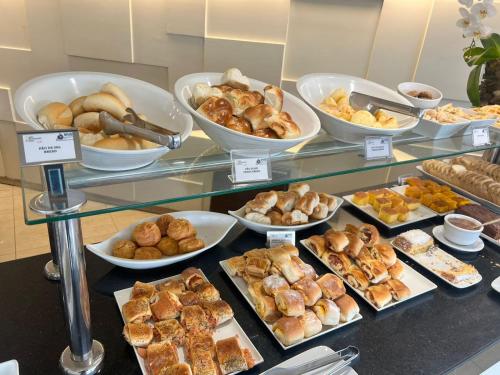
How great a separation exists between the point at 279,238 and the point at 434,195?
2.49ft

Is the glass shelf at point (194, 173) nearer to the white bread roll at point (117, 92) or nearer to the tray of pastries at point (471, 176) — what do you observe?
the white bread roll at point (117, 92)

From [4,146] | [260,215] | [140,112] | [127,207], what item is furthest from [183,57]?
[127,207]

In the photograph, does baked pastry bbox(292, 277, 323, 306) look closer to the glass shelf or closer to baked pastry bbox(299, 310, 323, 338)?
baked pastry bbox(299, 310, 323, 338)

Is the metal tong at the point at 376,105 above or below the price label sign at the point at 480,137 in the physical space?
above

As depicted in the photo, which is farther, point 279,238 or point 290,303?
point 279,238

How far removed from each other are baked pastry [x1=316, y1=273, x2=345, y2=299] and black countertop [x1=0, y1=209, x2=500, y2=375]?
3.1 inches

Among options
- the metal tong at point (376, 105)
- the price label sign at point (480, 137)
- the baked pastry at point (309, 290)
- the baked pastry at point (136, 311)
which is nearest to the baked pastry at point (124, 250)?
the baked pastry at point (136, 311)

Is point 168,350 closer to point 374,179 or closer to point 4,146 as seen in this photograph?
point 374,179

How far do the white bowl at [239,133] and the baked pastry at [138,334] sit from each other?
0.41 meters

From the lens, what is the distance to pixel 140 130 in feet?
1.95

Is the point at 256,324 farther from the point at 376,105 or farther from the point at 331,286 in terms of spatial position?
the point at 376,105

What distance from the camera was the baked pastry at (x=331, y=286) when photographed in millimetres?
955

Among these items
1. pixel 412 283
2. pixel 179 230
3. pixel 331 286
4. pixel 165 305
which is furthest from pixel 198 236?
pixel 412 283

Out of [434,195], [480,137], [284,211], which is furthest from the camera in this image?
[434,195]
